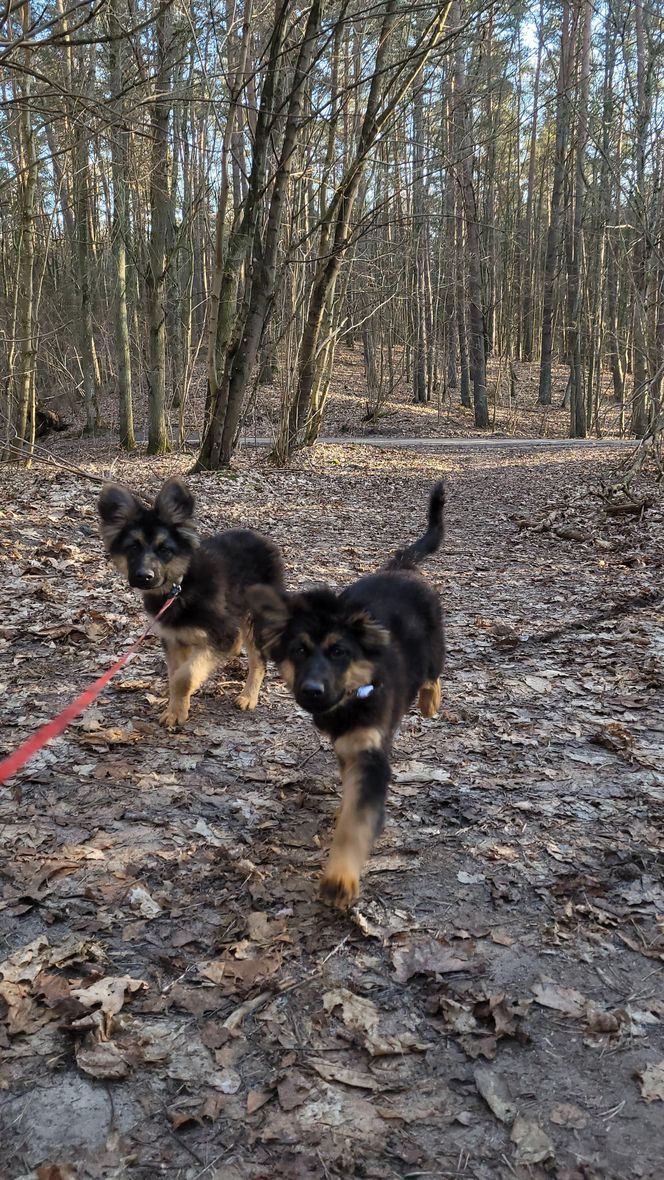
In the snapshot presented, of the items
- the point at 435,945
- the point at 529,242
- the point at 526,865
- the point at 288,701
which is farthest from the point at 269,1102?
the point at 529,242

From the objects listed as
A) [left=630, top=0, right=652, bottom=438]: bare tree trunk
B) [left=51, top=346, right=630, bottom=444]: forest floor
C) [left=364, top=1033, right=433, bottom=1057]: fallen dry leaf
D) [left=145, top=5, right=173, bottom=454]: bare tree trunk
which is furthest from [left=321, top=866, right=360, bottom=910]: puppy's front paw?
[left=51, top=346, right=630, bottom=444]: forest floor

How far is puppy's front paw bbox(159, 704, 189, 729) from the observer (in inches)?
220

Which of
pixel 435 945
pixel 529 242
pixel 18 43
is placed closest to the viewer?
pixel 435 945

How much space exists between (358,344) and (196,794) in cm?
5326

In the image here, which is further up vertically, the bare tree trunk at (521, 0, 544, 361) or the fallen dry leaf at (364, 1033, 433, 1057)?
the bare tree trunk at (521, 0, 544, 361)

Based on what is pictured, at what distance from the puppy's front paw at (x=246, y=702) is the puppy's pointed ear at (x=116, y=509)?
1.61 metres

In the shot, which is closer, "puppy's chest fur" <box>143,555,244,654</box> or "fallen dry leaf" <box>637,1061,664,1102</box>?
"fallen dry leaf" <box>637,1061,664,1102</box>

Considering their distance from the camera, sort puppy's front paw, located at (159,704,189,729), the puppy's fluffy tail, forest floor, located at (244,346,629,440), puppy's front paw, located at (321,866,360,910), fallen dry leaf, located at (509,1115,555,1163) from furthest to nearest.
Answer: forest floor, located at (244,346,629,440)
the puppy's fluffy tail
puppy's front paw, located at (159,704,189,729)
puppy's front paw, located at (321,866,360,910)
fallen dry leaf, located at (509,1115,555,1163)

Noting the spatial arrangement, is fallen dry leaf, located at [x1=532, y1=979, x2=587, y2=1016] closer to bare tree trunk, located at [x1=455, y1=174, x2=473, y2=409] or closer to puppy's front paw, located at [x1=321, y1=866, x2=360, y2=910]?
puppy's front paw, located at [x1=321, y1=866, x2=360, y2=910]

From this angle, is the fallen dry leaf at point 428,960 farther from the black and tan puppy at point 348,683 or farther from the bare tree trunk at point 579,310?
the bare tree trunk at point 579,310

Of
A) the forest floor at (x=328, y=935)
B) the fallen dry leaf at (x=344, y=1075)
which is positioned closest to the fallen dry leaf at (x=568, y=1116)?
the forest floor at (x=328, y=935)

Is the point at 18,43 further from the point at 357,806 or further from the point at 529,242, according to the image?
the point at 529,242

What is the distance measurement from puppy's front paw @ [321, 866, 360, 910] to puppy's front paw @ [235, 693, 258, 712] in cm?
265

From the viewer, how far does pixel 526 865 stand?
386 cm
